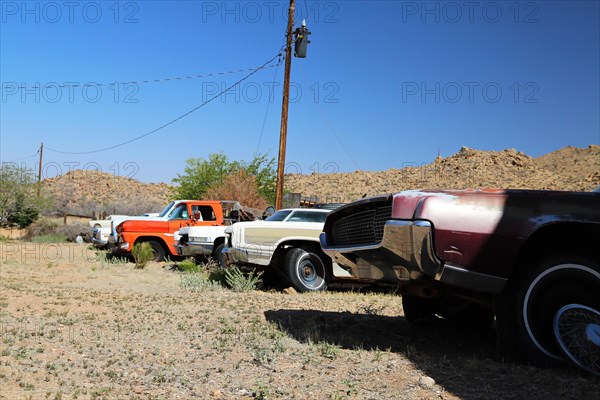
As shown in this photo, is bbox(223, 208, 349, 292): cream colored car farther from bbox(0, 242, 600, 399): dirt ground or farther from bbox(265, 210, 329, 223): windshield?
bbox(0, 242, 600, 399): dirt ground

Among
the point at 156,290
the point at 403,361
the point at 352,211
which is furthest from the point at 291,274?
the point at 403,361

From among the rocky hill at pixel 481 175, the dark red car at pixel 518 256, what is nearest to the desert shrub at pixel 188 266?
the dark red car at pixel 518 256

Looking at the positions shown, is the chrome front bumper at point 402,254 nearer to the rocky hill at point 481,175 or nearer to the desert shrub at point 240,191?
the desert shrub at point 240,191

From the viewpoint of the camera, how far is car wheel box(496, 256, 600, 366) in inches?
171

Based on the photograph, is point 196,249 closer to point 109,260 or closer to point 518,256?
point 109,260

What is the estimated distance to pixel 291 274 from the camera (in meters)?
9.94

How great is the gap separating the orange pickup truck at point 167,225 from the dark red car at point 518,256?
12.0 metres

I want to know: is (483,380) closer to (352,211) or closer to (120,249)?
(352,211)

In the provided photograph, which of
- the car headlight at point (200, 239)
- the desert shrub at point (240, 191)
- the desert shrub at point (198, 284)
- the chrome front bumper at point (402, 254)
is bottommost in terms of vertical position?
the desert shrub at point (198, 284)

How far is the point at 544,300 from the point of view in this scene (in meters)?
4.48

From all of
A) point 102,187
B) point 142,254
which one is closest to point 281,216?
point 142,254

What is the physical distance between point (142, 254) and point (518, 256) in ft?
37.8

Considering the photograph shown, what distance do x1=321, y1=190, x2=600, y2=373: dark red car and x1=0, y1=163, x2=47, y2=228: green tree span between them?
27773 millimetres

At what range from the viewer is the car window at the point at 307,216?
10.9m
